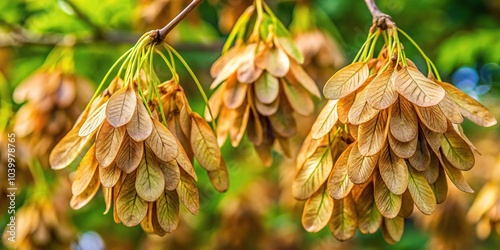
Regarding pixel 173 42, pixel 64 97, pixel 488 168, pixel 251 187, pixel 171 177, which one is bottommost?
pixel 488 168

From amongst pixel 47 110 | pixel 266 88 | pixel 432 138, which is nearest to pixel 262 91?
pixel 266 88

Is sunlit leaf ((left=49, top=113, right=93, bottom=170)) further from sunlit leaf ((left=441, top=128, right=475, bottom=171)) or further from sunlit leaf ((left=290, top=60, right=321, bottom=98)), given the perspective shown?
sunlit leaf ((left=441, top=128, right=475, bottom=171))

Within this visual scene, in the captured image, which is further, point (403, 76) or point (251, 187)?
point (251, 187)

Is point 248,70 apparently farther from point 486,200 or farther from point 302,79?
point 486,200

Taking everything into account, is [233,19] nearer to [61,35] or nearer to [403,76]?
[61,35]

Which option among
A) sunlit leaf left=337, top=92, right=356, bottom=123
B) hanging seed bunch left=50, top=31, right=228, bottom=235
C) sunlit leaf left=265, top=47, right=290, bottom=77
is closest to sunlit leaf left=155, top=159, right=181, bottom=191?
hanging seed bunch left=50, top=31, right=228, bottom=235

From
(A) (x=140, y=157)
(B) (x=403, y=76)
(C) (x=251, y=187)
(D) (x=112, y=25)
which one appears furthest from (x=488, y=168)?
(A) (x=140, y=157)

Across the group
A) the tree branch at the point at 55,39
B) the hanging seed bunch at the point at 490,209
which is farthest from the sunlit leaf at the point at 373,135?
the tree branch at the point at 55,39
